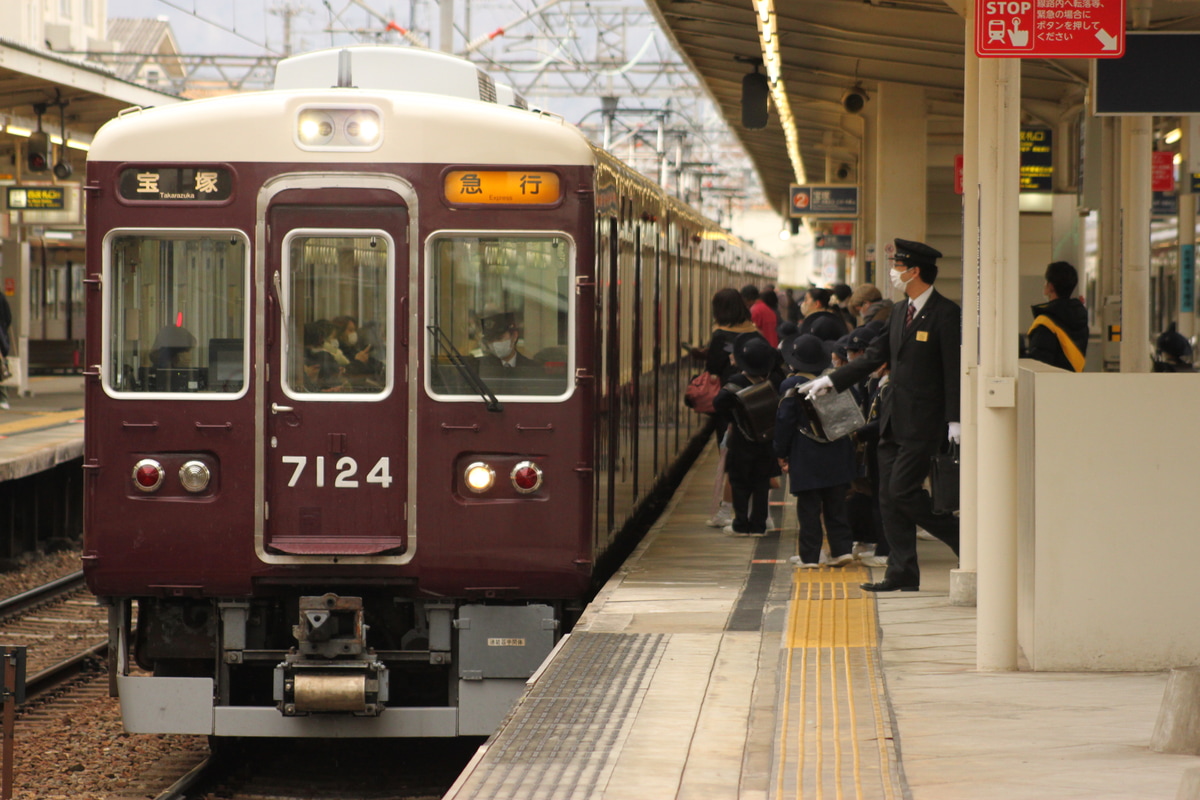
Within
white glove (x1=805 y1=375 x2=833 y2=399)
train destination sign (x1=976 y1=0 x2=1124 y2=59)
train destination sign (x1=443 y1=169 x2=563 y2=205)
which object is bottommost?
white glove (x1=805 y1=375 x2=833 y2=399)

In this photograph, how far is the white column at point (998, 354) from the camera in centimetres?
582

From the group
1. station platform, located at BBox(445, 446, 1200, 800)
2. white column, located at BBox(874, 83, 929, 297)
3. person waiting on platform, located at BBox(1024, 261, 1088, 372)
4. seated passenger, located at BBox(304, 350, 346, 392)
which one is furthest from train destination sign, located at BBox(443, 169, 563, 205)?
white column, located at BBox(874, 83, 929, 297)

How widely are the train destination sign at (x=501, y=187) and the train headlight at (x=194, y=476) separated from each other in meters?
1.47

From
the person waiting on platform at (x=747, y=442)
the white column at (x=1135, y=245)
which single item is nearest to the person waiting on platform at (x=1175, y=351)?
the white column at (x=1135, y=245)

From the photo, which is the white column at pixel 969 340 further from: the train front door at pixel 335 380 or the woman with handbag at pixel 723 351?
the woman with handbag at pixel 723 351

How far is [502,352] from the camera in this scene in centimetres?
680

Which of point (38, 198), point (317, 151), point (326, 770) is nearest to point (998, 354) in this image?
point (317, 151)

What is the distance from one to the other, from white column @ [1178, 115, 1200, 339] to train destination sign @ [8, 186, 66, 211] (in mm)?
12838

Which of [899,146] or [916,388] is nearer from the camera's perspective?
[916,388]

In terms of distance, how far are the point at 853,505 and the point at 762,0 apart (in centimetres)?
310

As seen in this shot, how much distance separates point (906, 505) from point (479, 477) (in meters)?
1.92

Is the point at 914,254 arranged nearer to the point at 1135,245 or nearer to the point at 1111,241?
the point at 1135,245

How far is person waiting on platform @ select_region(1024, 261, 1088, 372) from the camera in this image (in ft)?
32.5

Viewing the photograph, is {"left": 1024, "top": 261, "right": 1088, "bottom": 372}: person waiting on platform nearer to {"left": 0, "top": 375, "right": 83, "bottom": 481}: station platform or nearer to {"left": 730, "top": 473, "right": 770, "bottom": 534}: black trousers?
{"left": 730, "top": 473, "right": 770, "bottom": 534}: black trousers
